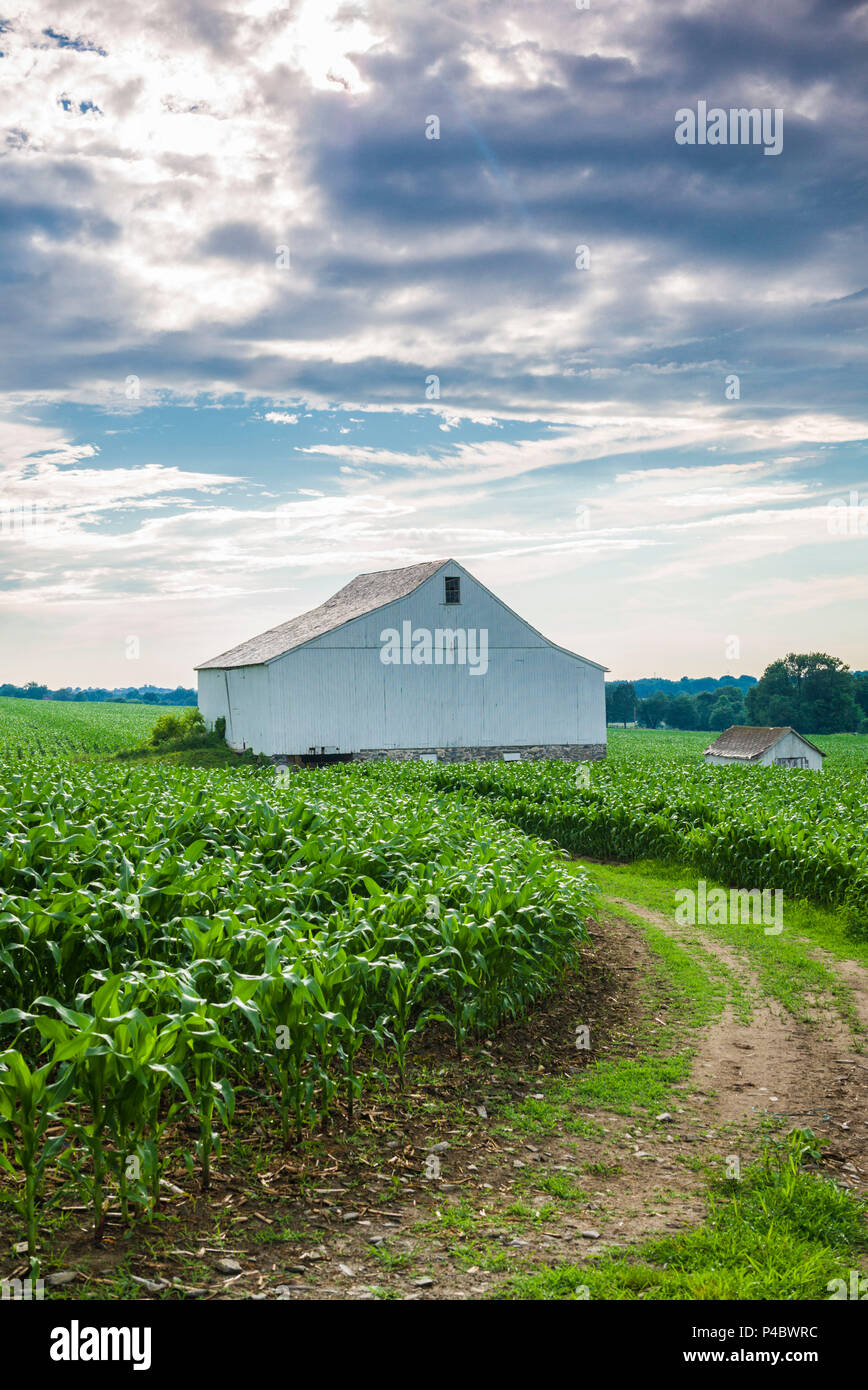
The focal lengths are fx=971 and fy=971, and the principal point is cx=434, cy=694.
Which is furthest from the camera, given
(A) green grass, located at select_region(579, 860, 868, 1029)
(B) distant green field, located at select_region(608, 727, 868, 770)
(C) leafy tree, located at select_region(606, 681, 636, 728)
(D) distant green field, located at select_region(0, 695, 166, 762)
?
(C) leafy tree, located at select_region(606, 681, 636, 728)

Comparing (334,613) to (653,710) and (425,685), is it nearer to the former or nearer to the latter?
(425,685)

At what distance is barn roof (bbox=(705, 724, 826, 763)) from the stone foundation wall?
5619 millimetres

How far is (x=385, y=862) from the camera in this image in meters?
10.7

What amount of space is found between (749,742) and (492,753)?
11.2 m

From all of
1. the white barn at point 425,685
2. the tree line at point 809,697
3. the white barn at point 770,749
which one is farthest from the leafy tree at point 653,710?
the white barn at point 425,685

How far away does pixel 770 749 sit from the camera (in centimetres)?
3884

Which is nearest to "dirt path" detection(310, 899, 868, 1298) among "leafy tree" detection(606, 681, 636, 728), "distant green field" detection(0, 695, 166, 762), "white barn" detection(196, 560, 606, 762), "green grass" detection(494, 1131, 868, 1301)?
"green grass" detection(494, 1131, 868, 1301)

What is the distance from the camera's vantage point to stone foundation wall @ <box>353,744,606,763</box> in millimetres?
35812

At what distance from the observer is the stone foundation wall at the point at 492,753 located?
35.8m

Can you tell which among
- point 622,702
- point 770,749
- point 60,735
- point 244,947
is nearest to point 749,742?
point 770,749

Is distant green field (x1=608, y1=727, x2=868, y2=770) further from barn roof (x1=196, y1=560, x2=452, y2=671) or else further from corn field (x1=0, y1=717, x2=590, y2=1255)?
corn field (x1=0, y1=717, x2=590, y2=1255)
